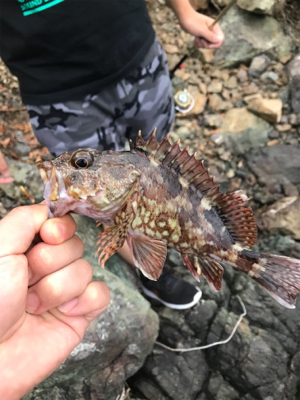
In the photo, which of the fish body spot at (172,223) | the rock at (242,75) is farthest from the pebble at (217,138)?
the fish body spot at (172,223)

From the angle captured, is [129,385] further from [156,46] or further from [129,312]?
[156,46]

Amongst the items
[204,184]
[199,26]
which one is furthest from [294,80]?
[204,184]

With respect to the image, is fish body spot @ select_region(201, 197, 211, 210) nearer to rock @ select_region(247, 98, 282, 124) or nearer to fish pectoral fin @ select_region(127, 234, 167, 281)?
fish pectoral fin @ select_region(127, 234, 167, 281)

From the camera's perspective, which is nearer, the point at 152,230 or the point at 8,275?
the point at 8,275

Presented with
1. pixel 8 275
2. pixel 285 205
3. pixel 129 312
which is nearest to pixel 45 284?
pixel 8 275

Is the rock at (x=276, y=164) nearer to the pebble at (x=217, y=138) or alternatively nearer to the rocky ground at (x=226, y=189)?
the rocky ground at (x=226, y=189)

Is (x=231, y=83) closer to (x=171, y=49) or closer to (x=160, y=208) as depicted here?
(x=171, y=49)
